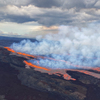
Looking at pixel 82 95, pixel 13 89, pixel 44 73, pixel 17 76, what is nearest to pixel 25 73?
pixel 17 76

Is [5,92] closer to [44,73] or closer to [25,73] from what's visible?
[25,73]

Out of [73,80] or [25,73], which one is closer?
[73,80]

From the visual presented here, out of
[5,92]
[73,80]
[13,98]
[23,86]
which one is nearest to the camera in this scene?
[13,98]

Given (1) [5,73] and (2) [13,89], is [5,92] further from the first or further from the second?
(1) [5,73]

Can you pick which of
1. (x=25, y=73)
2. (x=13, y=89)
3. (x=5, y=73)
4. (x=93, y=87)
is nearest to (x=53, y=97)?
(x=13, y=89)

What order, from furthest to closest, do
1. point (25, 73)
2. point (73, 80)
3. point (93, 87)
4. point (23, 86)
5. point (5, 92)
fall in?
point (25, 73), point (73, 80), point (93, 87), point (23, 86), point (5, 92)

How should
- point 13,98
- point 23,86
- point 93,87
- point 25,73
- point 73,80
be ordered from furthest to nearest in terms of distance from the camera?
point 25,73 → point 73,80 → point 93,87 → point 23,86 → point 13,98
